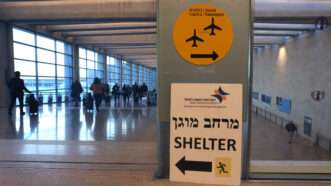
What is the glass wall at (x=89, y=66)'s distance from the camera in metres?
22.5

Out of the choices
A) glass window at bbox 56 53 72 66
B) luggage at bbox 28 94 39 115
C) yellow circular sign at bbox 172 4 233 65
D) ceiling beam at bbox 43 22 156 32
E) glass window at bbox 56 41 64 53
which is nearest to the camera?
yellow circular sign at bbox 172 4 233 65

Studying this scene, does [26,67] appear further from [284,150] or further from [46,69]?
[284,150]

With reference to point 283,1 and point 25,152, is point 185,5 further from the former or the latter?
point 283,1

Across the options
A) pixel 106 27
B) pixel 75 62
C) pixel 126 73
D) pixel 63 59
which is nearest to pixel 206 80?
pixel 106 27

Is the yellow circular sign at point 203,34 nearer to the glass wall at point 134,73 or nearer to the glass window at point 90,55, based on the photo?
the glass window at point 90,55

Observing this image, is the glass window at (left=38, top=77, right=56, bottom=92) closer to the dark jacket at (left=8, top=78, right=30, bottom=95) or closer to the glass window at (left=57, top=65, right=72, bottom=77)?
the glass window at (left=57, top=65, right=72, bottom=77)

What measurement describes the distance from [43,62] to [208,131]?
53.9ft

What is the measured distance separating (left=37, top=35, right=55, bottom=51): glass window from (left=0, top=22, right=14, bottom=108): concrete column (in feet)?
9.98

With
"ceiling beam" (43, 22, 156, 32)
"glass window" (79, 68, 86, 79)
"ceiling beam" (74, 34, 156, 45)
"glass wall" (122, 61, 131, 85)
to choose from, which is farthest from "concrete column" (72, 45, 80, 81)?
"glass wall" (122, 61, 131, 85)

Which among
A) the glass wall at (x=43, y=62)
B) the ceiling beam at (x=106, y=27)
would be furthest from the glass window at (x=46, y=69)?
the ceiling beam at (x=106, y=27)

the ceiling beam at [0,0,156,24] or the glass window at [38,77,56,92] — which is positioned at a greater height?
the ceiling beam at [0,0,156,24]

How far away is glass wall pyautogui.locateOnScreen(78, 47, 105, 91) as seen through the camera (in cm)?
2246

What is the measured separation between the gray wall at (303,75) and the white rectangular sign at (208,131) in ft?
41.2

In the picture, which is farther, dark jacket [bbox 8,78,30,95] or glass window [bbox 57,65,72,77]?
glass window [bbox 57,65,72,77]
